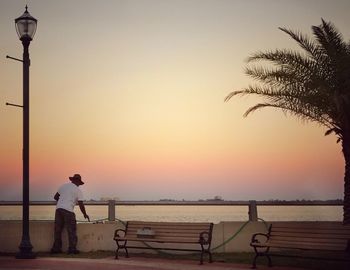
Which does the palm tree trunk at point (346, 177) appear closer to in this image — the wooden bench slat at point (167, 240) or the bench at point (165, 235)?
the bench at point (165, 235)

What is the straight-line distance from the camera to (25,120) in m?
11.9

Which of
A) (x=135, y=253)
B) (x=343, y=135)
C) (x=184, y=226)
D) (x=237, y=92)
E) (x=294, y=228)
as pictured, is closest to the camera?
(x=294, y=228)

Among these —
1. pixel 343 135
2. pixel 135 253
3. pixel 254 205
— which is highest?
pixel 343 135

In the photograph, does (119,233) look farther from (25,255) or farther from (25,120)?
(25,120)

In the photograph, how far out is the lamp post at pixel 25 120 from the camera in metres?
11.4

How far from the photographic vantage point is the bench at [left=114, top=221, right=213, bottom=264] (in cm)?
1107

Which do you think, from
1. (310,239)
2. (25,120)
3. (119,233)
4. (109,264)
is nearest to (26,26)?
(25,120)

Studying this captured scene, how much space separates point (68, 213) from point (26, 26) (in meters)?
4.40

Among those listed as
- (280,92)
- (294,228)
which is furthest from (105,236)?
(280,92)

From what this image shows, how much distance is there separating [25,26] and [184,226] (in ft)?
19.0

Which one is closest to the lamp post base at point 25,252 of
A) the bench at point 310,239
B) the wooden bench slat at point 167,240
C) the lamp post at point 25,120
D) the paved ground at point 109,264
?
the lamp post at point 25,120

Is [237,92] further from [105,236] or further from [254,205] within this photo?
[105,236]

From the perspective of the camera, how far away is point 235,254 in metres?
12.0

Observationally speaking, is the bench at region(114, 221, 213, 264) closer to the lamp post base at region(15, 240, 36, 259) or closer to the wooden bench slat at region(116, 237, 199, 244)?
the wooden bench slat at region(116, 237, 199, 244)
